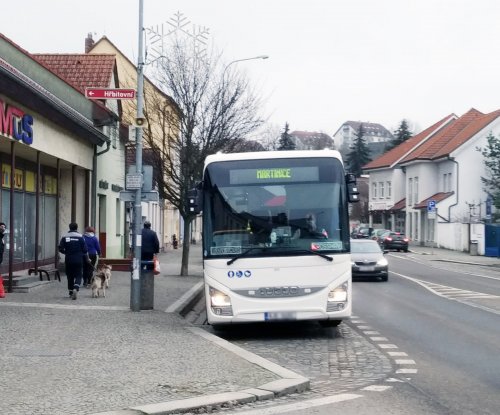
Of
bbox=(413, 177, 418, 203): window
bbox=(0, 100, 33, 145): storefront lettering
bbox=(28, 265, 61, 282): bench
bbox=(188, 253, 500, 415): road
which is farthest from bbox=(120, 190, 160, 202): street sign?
bbox=(413, 177, 418, 203): window

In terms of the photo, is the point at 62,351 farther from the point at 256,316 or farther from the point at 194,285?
the point at 194,285

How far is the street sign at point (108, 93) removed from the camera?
16094 millimetres

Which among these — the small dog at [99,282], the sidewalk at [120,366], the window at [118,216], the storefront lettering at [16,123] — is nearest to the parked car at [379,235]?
the window at [118,216]

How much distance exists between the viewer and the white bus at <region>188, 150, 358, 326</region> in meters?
13.3

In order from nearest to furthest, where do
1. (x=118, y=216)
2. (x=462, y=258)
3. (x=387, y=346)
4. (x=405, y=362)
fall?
(x=405, y=362) < (x=387, y=346) < (x=118, y=216) < (x=462, y=258)

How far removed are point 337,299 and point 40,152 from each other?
1192 cm

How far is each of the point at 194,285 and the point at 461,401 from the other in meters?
16.4

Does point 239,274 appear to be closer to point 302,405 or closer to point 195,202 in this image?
point 195,202

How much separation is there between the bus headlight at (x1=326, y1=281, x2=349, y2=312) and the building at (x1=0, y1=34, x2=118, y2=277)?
25.8 ft

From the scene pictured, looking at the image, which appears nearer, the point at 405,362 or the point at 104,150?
the point at 405,362

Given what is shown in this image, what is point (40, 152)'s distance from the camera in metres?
22.4

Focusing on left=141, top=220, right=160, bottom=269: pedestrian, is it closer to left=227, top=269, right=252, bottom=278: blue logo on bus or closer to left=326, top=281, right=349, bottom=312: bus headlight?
left=227, top=269, right=252, bottom=278: blue logo on bus

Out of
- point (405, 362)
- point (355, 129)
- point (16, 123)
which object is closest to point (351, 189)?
point (405, 362)

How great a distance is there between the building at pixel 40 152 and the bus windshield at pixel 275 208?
5.52m
